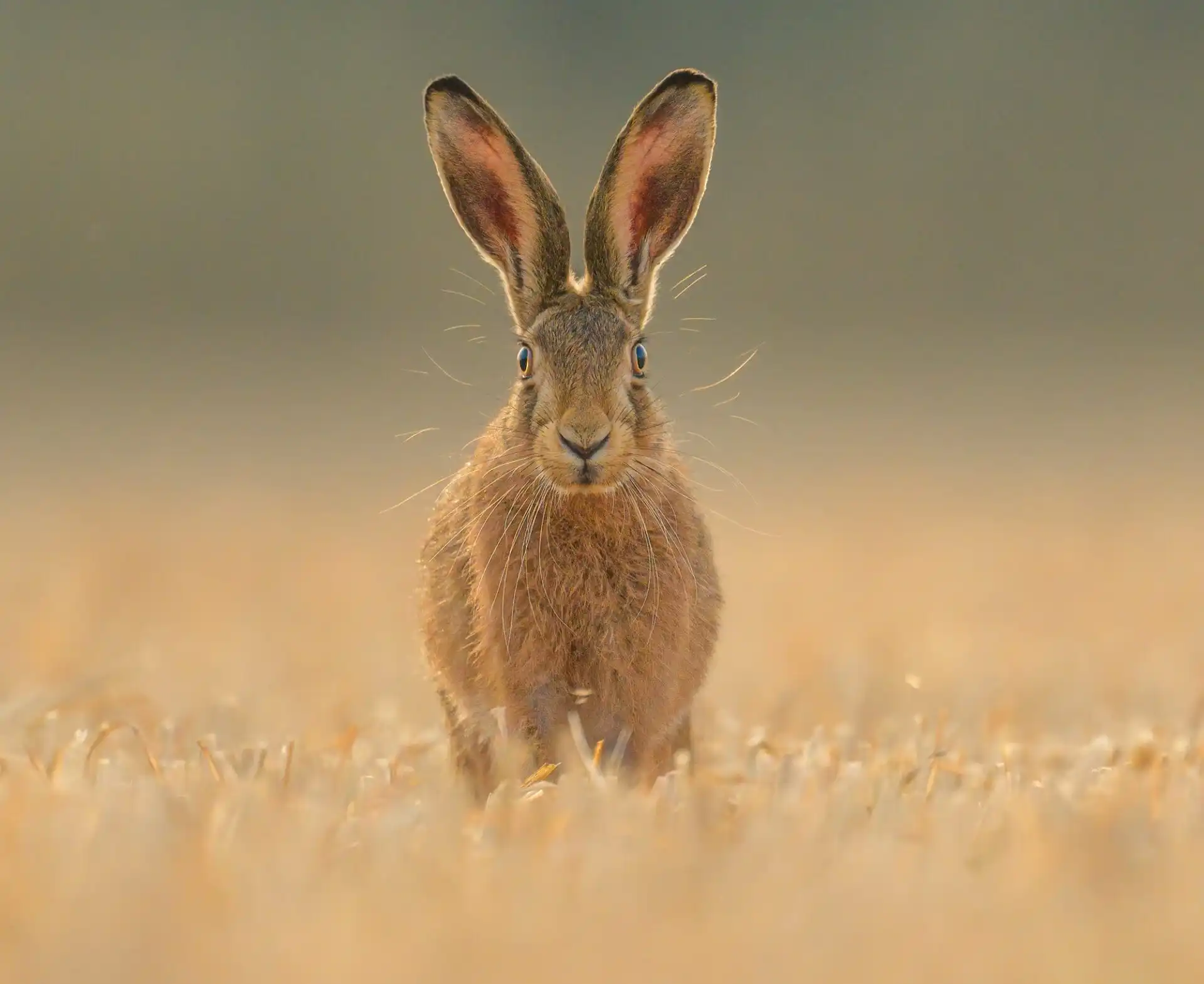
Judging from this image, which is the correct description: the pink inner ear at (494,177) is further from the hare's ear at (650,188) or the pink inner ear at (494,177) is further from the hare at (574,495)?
the hare's ear at (650,188)

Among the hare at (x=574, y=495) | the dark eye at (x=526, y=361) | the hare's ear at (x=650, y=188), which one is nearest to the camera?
the hare at (x=574, y=495)

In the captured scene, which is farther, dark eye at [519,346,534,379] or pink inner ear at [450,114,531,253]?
pink inner ear at [450,114,531,253]

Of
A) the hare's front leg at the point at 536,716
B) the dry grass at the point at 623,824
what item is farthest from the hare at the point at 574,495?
the dry grass at the point at 623,824

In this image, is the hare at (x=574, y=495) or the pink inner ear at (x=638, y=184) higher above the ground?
the pink inner ear at (x=638, y=184)

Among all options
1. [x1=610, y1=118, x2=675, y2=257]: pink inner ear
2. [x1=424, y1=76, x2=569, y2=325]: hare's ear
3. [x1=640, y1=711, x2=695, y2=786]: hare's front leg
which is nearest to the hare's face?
[x1=424, y1=76, x2=569, y2=325]: hare's ear

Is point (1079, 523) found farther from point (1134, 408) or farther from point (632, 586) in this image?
point (632, 586)

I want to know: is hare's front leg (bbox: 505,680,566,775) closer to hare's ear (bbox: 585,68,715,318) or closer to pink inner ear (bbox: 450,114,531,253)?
hare's ear (bbox: 585,68,715,318)

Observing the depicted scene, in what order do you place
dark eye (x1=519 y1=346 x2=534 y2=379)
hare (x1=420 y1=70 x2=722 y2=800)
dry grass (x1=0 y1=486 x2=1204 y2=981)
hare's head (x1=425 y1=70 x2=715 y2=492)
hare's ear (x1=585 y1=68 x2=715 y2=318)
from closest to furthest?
dry grass (x1=0 y1=486 x2=1204 y2=981) < hare (x1=420 y1=70 x2=722 y2=800) < hare's head (x1=425 y1=70 x2=715 y2=492) < dark eye (x1=519 y1=346 x2=534 y2=379) < hare's ear (x1=585 y1=68 x2=715 y2=318)
